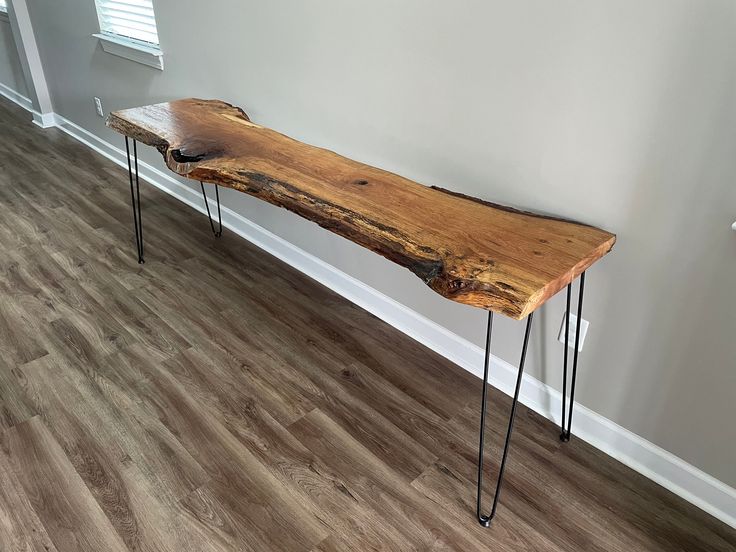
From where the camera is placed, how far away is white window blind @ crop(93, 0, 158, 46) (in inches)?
114

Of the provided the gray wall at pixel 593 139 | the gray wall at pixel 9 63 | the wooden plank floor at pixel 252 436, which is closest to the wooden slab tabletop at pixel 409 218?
the gray wall at pixel 593 139

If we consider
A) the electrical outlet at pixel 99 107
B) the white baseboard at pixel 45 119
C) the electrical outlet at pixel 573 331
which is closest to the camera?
the electrical outlet at pixel 573 331

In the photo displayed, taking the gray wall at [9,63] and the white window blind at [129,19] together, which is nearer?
the white window blind at [129,19]

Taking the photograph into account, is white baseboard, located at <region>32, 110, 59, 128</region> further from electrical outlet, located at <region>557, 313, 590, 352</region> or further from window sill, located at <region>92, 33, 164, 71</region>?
electrical outlet, located at <region>557, 313, 590, 352</region>

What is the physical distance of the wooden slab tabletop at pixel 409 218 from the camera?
1.21m

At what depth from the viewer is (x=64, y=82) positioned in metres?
3.89

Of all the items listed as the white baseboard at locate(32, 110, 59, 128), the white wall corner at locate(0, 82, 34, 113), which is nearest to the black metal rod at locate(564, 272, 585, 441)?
the white baseboard at locate(32, 110, 59, 128)

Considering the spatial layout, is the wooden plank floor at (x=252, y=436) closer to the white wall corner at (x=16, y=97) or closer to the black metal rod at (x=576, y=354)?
the black metal rod at (x=576, y=354)

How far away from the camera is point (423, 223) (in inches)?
56.1

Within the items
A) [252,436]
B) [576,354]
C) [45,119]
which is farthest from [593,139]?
[45,119]

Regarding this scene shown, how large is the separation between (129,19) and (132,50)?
184 mm

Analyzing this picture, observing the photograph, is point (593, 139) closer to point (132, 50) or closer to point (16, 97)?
point (132, 50)

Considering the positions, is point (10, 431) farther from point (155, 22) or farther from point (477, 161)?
point (155, 22)

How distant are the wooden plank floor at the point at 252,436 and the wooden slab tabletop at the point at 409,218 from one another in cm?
64
